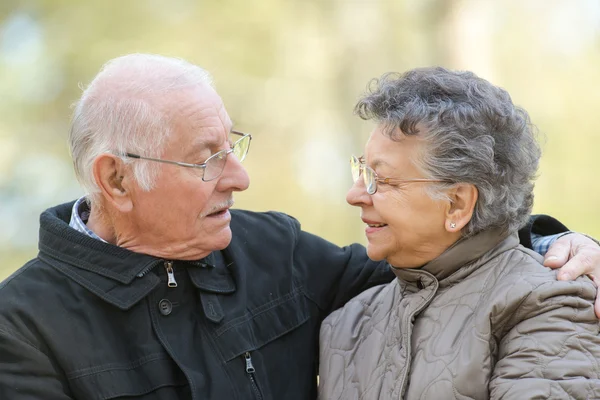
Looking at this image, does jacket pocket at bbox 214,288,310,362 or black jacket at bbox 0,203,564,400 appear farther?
jacket pocket at bbox 214,288,310,362

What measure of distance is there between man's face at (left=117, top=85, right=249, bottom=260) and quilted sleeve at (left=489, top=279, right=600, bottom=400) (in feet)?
3.29

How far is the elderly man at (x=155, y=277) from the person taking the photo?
7.92 ft

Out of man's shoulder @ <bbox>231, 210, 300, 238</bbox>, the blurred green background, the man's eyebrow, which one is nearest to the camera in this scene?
the man's eyebrow

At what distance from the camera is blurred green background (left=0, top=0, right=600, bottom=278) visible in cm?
731

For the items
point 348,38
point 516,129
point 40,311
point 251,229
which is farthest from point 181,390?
point 348,38

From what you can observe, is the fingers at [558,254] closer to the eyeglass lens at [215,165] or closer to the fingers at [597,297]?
the fingers at [597,297]

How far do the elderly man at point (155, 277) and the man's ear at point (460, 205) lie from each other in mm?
318

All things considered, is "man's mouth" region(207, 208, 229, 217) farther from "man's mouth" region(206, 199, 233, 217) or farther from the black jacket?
the black jacket

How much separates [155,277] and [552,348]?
1.23 meters

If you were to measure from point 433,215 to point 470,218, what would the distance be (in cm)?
11

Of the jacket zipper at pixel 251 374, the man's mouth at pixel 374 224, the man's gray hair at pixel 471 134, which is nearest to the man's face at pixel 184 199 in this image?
the jacket zipper at pixel 251 374

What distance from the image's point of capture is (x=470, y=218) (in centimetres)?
246

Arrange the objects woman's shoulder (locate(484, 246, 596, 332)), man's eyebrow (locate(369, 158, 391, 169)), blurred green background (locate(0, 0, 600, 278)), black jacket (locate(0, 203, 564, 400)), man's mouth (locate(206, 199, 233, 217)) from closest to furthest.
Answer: woman's shoulder (locate(484, 246, 596, 332)) → black jacket (locate(0, 203, 564, 400)) → man's eyebrow (locate(369, 158, 391, 169)) → man's mouth (locate(206, 199, 233, 217)) → blurred green background (locate(0, 0, 600, 278))

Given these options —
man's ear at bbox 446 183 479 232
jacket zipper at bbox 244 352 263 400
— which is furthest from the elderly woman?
jacket zipper at bbox 244 352 263 400
